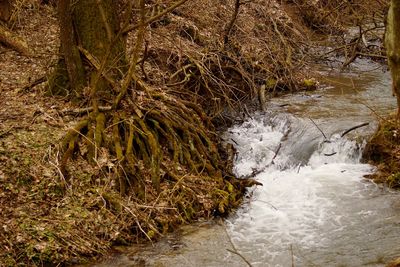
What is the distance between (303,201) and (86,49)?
421cm

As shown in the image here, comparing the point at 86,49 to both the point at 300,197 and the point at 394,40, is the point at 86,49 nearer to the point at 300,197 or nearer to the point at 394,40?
the point at 300,197

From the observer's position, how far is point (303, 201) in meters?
7.71

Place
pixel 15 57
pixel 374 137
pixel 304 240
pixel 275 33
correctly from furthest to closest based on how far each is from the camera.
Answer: pixel 275 33 < pixel 15 57 < pixel 374 137 < pixel 304 240

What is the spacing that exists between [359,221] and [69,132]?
14.0ft

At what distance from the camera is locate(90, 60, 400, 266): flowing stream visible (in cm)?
601

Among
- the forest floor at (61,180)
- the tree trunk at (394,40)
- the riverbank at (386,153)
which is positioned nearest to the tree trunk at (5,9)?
the forest floor at (61,180)

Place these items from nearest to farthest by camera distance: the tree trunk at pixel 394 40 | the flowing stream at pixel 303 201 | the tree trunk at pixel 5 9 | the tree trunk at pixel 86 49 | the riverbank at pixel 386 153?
the tree trunk at pixel 394 40 < the flowing stream at pixel 303 201 < the tree trunk at pixel 86 49 < the riverbank at pixel 386 153 < the tree trunk at pixel 5 9

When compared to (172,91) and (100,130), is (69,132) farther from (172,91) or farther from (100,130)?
(172,91)

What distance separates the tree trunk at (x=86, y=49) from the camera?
25.1 feet

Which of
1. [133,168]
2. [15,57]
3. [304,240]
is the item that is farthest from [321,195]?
[15,57]

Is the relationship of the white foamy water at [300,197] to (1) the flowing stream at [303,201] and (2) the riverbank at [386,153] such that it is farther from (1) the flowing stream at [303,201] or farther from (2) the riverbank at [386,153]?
(2) the riverbank at [386,153]

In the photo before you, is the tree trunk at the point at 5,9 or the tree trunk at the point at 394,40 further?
the tree trunk at the point at 5,9

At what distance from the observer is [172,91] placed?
9125 millimetres

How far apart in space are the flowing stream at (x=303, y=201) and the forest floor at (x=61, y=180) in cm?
37
